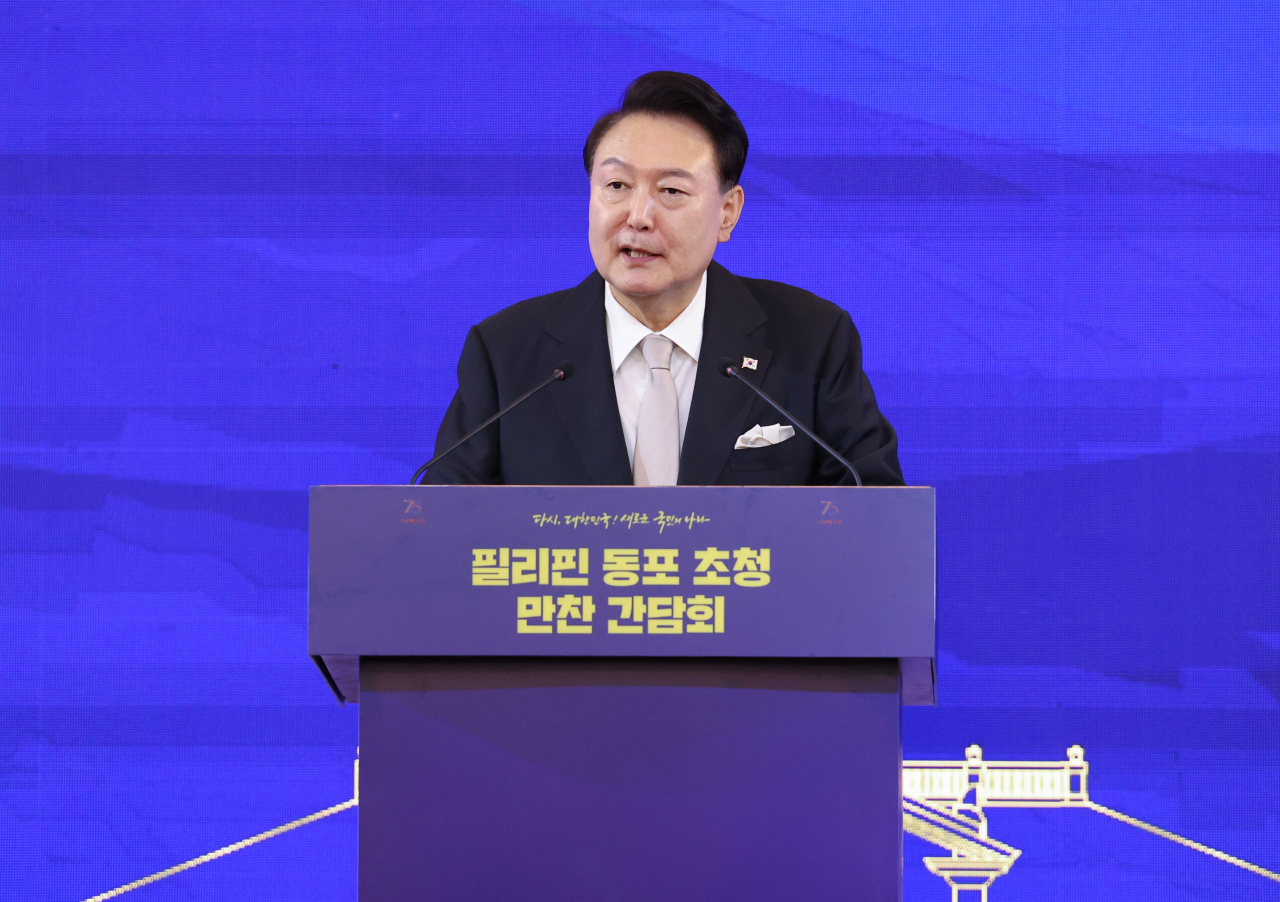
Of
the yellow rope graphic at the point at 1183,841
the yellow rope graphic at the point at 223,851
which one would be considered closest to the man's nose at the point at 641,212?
the yellow rope graphic at the point at 223,851

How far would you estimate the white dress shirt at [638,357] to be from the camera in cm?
197

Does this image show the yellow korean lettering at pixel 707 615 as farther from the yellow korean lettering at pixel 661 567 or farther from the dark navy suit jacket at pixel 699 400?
the dark navy suit jacket at pixel 699 400

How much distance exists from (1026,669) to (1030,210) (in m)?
0.98

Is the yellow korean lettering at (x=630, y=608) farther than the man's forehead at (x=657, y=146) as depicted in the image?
No

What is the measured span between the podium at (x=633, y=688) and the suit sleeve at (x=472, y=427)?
688 millimetres

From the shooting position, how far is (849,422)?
196cm

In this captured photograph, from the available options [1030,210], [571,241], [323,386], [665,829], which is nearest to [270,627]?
[323,386]

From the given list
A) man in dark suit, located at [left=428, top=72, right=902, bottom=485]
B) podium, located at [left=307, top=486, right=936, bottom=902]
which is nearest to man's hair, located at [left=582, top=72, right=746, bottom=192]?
man in dark suit, located at [left=428, top=72, right=902, bottom=485]

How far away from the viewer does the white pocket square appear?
6.17 feet

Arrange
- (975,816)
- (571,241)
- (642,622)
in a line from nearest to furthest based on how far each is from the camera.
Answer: (642,622) < (975,816) < (571,241)

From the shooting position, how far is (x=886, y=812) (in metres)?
1.25

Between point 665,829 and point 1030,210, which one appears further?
point 1030,210

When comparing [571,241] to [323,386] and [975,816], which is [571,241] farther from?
[975,816]

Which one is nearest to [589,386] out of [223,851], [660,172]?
[660,172]
